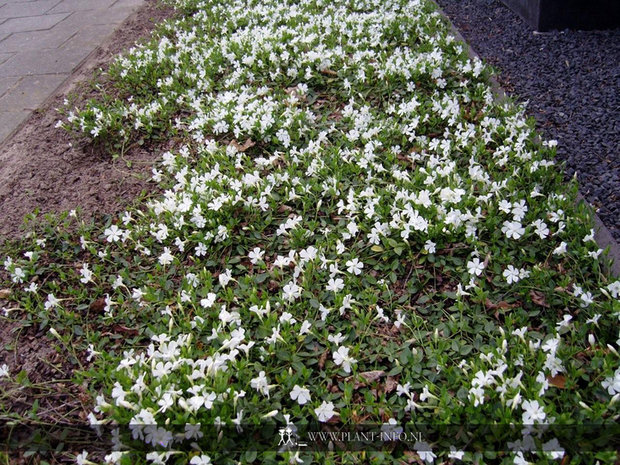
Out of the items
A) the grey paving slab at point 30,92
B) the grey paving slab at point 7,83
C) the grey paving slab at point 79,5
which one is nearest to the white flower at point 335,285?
the grey paving slab at point 30,92

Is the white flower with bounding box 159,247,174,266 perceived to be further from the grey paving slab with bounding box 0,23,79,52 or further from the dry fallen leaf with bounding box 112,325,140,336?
the grey paving slab with bounding box 0,23,79,52

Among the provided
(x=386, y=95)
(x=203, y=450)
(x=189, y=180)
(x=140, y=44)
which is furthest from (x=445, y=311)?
(x=140, y=44)

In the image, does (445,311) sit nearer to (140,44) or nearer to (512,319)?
(512,319)

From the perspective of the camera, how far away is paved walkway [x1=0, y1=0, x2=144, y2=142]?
5293mm

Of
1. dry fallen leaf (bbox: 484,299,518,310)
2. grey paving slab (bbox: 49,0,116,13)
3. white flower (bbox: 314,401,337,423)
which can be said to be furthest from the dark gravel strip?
grey paving slab (bbox: 49,0,116,13)

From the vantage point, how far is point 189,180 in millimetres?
3660

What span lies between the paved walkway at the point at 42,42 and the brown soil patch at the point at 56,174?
346 millimetres

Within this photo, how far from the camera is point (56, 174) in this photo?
399cm

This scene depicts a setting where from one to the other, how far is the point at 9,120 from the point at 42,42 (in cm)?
257

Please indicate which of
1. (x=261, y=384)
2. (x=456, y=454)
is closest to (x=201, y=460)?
(x=261, y=384)

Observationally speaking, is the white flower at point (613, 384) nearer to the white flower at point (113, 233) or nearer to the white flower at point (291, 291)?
the white flower at point (291, 291)

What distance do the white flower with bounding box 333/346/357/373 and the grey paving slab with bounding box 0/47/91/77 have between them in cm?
531

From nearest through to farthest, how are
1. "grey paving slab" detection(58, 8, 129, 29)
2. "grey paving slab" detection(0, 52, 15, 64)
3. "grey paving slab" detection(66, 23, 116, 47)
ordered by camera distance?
"grey paving slab" detection(0, 52, 15, 64)
"grey paving slab" detection(66, 23, 116, 47)
"grey paving slab" detection(58, 8, 129, 29)

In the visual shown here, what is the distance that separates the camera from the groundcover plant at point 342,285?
204 cm
